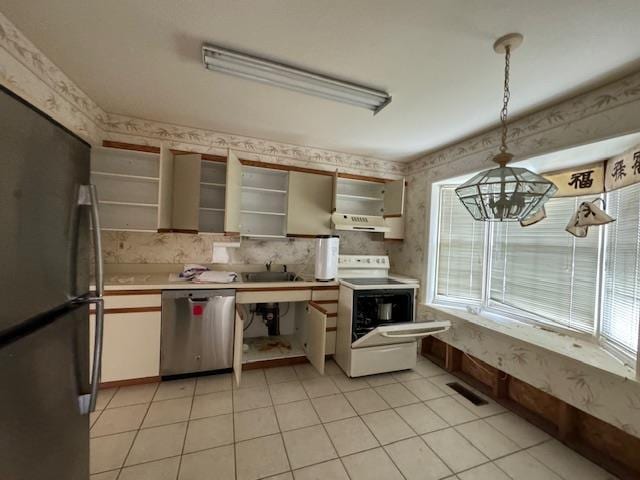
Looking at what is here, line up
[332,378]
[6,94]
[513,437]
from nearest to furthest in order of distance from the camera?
[6,94], [513,437], [332,378]

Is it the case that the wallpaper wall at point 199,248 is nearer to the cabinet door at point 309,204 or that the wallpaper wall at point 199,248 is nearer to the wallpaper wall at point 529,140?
the cabinet door at point 309,204

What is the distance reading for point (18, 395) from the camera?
68 centimetres

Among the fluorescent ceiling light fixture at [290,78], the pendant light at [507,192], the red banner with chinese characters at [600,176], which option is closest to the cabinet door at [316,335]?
the pendant light at [507,192]

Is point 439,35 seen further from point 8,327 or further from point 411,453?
point 411,453

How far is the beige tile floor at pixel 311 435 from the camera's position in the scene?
1512mm

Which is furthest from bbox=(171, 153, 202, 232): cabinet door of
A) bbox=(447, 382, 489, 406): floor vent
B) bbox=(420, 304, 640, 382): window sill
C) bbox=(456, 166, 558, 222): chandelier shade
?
bbox=(447, 382, 489, 406): floor vent

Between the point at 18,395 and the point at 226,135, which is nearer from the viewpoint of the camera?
the point at 18,395

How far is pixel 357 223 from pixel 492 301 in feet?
5.30

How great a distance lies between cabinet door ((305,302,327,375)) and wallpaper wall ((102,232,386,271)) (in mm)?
774

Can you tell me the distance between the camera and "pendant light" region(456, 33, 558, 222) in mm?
1102

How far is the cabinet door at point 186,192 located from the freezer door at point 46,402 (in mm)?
1666

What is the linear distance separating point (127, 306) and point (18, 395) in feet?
5.49

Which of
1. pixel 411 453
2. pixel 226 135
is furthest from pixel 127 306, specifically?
pixel 411 453

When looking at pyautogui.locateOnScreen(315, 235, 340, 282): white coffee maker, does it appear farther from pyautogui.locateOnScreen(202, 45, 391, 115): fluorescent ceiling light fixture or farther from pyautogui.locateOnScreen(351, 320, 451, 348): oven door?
pyautogui.locateOnScreen(202, 45, 391, 115): fluorescent ceiling light fixture
